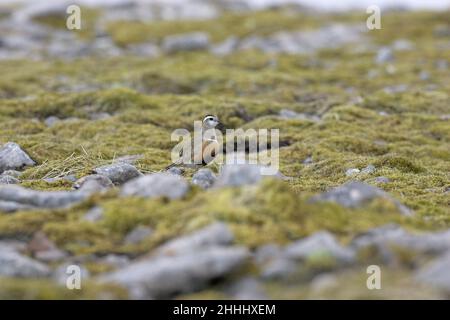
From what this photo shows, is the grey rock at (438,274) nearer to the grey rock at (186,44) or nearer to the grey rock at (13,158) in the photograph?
the grey rock at (13,158)

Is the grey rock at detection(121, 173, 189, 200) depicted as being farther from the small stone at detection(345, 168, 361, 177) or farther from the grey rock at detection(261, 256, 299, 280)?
the small stone at detection(345, 168, 361, 177)

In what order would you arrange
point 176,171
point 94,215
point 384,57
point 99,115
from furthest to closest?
point 384,57 < point 99,115 < point 176,171 < point 94,215

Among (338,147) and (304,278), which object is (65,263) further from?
(338,147)

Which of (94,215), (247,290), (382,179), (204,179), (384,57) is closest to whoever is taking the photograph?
(247,290)

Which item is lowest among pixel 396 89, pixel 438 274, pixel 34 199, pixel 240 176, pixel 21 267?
pixel 438 274

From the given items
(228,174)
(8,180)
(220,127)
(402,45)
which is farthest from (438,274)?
(402,45)

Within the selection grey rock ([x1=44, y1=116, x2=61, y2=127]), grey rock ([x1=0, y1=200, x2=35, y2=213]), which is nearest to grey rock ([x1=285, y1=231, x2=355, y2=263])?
grey rock ([x1=0, y1=200, x2=35, y2=213])

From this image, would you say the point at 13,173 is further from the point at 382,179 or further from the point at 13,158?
the point at 382,179
